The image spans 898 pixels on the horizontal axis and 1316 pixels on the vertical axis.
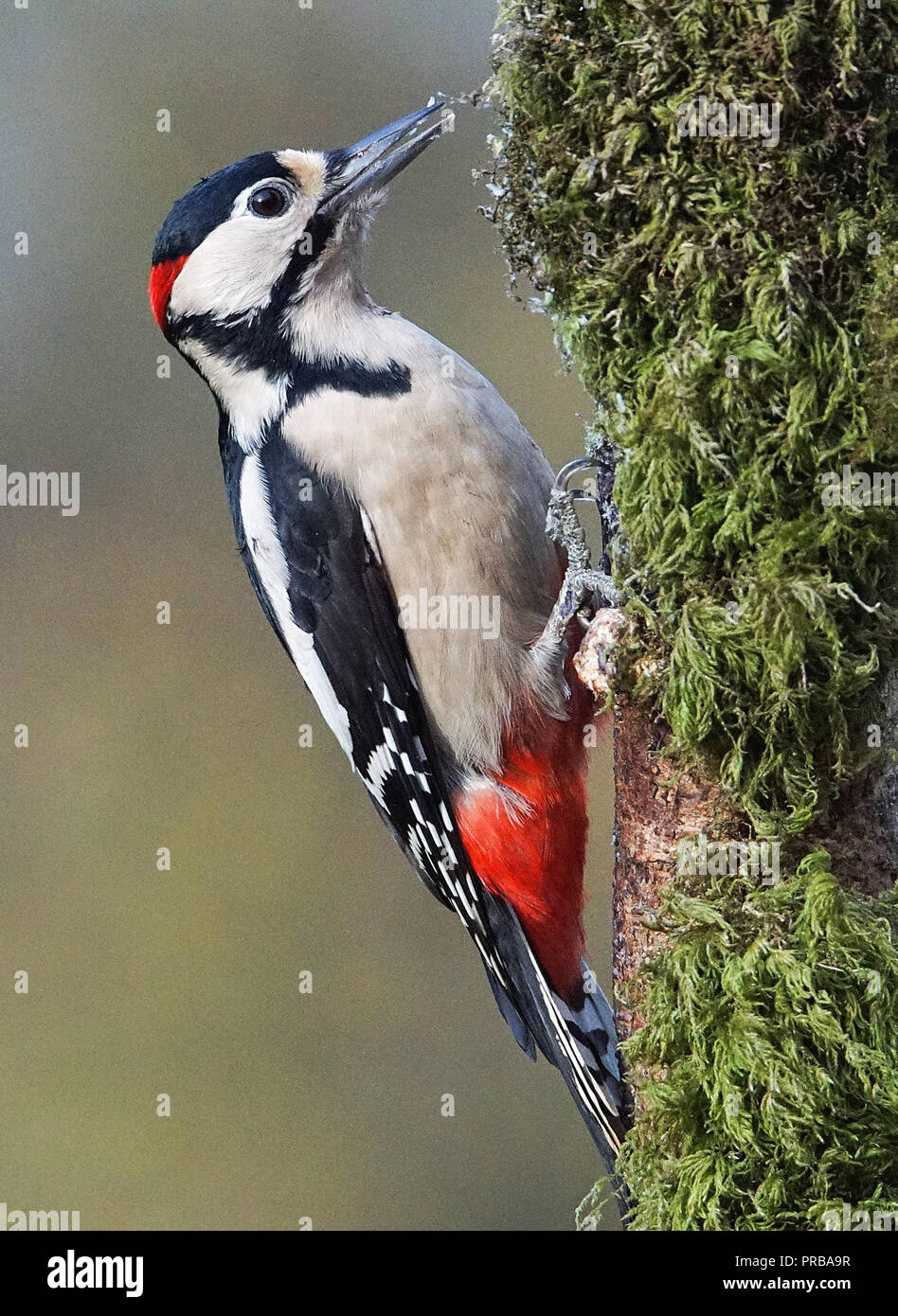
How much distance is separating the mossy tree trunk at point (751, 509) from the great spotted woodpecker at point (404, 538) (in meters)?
0.43

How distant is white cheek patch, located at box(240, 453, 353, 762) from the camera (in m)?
2.02

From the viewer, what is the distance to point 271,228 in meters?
1.98

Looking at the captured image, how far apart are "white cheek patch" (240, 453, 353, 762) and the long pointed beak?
1.43 ft

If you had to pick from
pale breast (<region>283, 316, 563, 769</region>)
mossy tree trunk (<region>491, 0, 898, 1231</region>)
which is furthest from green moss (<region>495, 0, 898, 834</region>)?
pale breast (<region>283, 316, 563, 769</region>)

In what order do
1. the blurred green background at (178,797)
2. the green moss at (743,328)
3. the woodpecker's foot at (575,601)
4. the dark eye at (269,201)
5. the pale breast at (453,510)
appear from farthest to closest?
the blurred green background at (178,797)
the dark eye at (269,201)
the pale breast at (453,510)
the woodpecker's foot at (575,601)
the green moss at (743,328)

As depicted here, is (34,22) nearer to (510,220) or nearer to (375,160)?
(375,160)

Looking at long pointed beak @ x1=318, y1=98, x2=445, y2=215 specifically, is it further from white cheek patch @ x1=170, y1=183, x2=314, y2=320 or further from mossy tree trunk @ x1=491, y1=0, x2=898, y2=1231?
mossy tree trunk @ x1=491, y1=0, x2=898, y2=1231

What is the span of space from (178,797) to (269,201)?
8.22 feet

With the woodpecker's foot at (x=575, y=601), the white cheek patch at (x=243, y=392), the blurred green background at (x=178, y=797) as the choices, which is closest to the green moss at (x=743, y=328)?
the woodpecker's foot at (x=575, y=601)

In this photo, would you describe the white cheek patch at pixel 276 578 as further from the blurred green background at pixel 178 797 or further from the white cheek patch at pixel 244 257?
the blurred green background at pixel 178 797

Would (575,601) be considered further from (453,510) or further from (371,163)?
(371,163)

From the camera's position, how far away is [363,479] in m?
1.89

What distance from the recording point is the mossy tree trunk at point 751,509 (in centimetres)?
130
